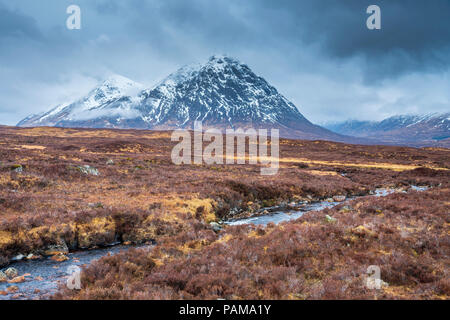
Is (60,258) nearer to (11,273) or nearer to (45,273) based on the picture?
(45,273)

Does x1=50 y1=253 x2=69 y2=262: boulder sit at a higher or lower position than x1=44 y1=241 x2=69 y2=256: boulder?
lower

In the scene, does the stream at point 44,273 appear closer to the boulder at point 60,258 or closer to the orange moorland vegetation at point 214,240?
the boulder at point 60,258

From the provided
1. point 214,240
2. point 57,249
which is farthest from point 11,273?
point 214,240

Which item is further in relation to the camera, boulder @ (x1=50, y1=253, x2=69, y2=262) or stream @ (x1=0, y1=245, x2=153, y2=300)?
boulder @ (x1=50, y1=253, x2=69, y2=262)

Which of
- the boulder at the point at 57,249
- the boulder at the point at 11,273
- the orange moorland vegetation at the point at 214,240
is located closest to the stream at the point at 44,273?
the boulder at the point at 11,273

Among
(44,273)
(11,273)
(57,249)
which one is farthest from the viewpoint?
(57,249)

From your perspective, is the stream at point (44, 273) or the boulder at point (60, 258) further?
the boulder at point (60, 258)

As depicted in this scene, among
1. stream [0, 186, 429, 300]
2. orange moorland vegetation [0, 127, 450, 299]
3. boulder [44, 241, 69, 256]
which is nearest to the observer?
orange moorland vegetation [0, 127, 450, 299]

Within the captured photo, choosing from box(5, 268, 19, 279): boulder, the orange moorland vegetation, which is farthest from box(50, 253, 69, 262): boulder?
box(5, 268, 19, 279): boulder

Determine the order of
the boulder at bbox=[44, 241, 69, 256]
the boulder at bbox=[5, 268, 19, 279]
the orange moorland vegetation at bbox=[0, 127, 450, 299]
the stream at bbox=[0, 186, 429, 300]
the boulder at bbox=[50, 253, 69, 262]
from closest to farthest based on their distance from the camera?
the orange moorland vegetation at bbox=[0, 127, 450, 299]
the stream at bbox=[0, 186, 429, 300]
the boulder at bbox=[5, 268, 19, 279]
the boulder at bbox=[50, 253, 69, 262]
the boulder at bbox=[44, 241, 69, 256]

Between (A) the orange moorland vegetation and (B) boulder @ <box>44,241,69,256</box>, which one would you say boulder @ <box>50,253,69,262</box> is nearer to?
(B) boulder @ <box>44,241,69,256</box>

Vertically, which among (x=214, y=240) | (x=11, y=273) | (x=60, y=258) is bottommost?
(x=60, y=258)

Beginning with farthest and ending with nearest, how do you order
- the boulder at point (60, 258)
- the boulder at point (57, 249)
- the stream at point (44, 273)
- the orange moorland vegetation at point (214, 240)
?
the boulder at point (57, 249)
the boulder at point (60, 258)
the stream at point (44, 273)
the orange moorland vegetation at point (214, 240)
